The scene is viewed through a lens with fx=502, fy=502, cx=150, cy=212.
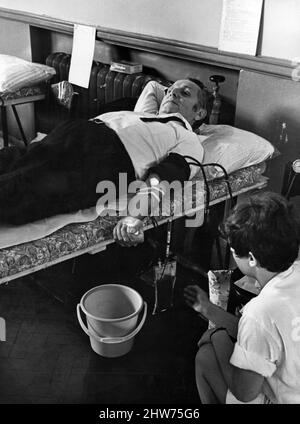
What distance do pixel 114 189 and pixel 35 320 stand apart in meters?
0.61

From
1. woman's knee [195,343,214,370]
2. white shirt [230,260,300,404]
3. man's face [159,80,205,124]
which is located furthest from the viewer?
man's face [159,80,205,124]

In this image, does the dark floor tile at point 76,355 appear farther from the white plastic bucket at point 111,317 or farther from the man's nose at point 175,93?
the man's nose at point 175,93

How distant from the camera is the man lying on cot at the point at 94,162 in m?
1.52

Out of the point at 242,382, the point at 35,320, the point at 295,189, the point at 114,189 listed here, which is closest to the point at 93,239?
the point at 114,189

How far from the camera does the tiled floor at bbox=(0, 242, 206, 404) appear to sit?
5.18 ft

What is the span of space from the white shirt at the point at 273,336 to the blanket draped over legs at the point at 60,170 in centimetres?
70

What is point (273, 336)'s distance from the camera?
1.07 meters

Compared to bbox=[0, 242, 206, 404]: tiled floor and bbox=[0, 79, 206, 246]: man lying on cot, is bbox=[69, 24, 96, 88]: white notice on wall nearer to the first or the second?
bbox=[0, 79, 206, 246]: man lying on cot

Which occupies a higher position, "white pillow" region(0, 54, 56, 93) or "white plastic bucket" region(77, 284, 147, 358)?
"white pillow" region(0, 54, 56, 93)

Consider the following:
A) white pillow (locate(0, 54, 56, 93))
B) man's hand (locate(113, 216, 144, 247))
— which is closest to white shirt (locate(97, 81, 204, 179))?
man's hand (locate(113, 216, 144, 247))

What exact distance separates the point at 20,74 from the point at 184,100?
3.68ft

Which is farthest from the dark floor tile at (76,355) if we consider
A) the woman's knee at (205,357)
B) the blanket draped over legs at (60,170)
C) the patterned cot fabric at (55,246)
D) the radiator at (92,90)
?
the radiator at (92,90)

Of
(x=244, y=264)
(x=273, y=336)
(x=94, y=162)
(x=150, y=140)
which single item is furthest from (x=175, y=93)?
(x=273, y=336)

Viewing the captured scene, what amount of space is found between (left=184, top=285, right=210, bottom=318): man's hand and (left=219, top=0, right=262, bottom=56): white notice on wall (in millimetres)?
1096
